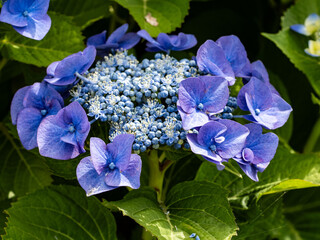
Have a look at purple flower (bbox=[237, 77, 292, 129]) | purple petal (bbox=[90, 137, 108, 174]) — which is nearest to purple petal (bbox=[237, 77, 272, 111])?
purple flower (bbox=[237, 77, 292, 129])

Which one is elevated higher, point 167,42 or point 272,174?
point 167,42

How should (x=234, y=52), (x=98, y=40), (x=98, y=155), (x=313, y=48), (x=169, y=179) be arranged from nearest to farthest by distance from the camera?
(x=98, y=155) → (x=234, y=52) → (x=98, y=40) → (x=169, y=179) → (x=313, y=48)

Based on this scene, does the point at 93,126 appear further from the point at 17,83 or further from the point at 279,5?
the point at 279,5

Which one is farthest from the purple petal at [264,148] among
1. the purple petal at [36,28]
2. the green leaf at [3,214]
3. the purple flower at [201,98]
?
the green leaf at [3,214]

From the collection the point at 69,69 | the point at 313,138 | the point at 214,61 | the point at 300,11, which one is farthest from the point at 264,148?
the point at 300,11

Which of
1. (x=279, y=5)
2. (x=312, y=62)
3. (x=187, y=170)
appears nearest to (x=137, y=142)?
(x=187, y=170)

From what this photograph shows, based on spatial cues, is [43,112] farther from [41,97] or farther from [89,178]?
[89,178]
